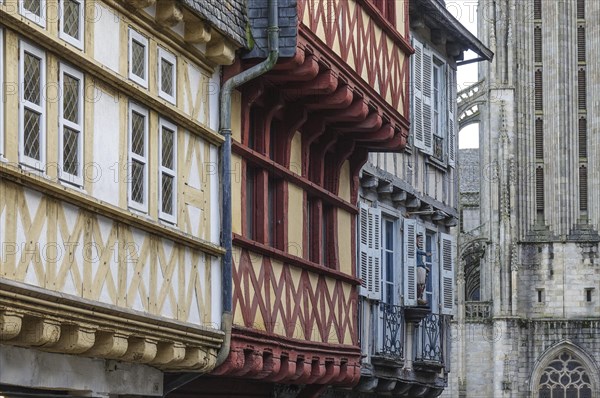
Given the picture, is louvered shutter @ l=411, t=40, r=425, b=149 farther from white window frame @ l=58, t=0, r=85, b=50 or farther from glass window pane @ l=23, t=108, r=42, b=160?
glass window pane @ l=23, t=108, r=42, b=160

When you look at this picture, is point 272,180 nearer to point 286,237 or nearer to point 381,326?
point 286,237

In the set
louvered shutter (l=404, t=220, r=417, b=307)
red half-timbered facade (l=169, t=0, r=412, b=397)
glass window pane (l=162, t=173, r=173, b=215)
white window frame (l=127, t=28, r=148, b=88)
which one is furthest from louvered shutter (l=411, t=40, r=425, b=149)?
white window frame (l=127, t=28, r=148, b=88)

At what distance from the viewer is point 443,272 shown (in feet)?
86.5

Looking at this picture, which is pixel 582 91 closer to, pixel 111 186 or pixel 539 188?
pixel 539 188

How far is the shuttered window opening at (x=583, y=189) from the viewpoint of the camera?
67812 millimetres

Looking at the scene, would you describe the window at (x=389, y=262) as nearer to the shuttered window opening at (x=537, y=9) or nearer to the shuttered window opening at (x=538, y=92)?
the shuttered window opening at (x=538, y=92)

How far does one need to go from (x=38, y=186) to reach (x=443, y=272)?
15.3 m

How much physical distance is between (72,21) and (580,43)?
5808 centimetres

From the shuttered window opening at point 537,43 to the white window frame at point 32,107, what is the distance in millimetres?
58364

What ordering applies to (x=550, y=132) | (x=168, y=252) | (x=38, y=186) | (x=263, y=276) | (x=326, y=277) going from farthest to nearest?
(x=550, y=132) < (x=326, y=277) < (x=263, y=276) < (x=168, y=252) < (x=38, y=186)

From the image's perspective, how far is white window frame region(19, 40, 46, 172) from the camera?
11.4 meters

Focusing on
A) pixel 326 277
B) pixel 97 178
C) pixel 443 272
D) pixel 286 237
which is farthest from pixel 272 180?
pixel 443 272

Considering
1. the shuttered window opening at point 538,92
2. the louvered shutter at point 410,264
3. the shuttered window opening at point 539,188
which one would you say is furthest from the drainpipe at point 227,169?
the shuttered window opening at point 538,92

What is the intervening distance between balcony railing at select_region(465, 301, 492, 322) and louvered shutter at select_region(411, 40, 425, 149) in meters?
43.2
